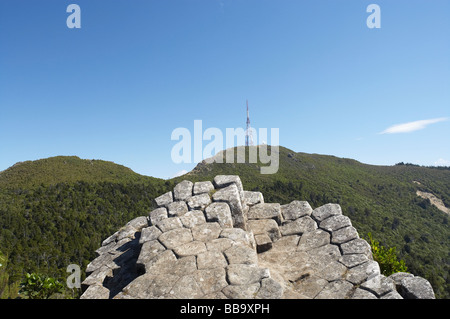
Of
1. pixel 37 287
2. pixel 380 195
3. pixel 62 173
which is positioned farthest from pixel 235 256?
pixel 380 195

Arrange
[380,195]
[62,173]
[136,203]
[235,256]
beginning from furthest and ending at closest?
[380,195] → [62,173] → [136,203] → [235,256]

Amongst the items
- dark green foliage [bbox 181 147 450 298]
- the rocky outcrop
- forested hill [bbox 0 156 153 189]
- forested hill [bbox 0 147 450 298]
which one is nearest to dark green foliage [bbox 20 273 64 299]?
the rocky outcrop

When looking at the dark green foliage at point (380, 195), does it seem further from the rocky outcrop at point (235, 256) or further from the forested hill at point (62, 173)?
the rocky outcrop at point (235, 256)

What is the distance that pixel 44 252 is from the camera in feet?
153

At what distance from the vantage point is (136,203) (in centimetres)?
6569

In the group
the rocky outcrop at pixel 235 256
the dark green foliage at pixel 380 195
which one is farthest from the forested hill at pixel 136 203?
the rocky outcrop at pixel 235 256

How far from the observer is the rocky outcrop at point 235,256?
20.9ft

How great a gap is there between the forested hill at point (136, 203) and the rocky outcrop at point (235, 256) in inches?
1586

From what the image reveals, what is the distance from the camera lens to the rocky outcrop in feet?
20.9

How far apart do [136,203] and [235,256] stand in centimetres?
6266

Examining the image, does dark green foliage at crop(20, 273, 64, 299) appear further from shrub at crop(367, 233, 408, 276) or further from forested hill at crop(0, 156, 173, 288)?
forested hill at crop(0, 156, 173, 288)

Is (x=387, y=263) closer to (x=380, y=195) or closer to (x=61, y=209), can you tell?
(x=61, y=209)

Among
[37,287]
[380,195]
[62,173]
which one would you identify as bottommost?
[37,287]
